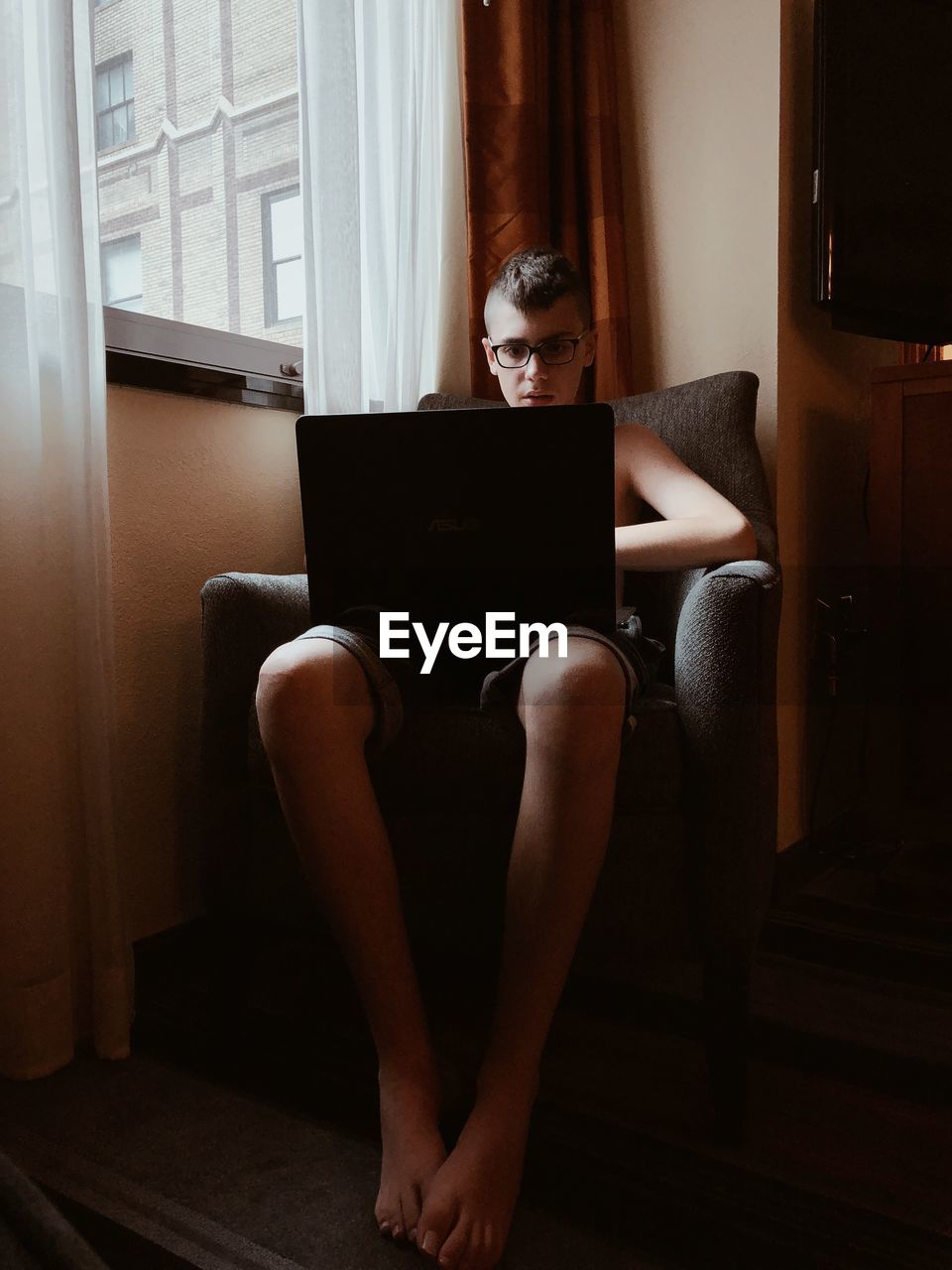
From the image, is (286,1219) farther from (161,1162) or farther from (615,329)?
(615,329)

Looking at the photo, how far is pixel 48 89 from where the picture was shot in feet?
3.66

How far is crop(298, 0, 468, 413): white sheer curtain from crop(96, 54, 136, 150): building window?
0.91 ft

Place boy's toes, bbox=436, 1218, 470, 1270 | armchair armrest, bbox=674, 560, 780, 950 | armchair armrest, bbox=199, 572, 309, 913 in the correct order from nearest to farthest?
boy's toes, bbox=436, 1218, 470, 1270
armchair armrest, bbox=674, 560, 780, 950
armchair armrest, bbox=199, 572, 309, 913

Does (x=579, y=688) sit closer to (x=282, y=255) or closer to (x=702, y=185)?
(x=282, y=255)

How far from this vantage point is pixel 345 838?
0.98 metres

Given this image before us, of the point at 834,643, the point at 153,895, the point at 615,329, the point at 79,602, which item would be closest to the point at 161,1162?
the point at 153,895

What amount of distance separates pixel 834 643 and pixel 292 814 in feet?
3.94

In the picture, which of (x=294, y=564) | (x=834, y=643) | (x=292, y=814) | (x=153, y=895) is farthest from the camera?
(x=834, y=643)

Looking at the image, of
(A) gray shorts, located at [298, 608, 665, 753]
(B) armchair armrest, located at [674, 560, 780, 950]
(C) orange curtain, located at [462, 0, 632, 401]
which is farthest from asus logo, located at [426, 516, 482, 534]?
(C) orange curtain, located at [462, 0, 632, 401]

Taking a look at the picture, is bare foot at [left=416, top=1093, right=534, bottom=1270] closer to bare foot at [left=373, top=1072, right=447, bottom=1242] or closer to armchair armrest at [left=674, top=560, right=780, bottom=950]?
bare foot at [left=373, top=1072, right=447, bottom=1242]

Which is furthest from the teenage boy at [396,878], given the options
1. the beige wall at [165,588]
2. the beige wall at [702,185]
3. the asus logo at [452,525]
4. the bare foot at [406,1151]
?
the beige wall at [702,185]

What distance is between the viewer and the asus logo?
100 centimetres

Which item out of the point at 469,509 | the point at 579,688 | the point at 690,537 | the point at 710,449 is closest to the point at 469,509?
the point at 469,509

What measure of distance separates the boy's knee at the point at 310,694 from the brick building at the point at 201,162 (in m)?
0.89
